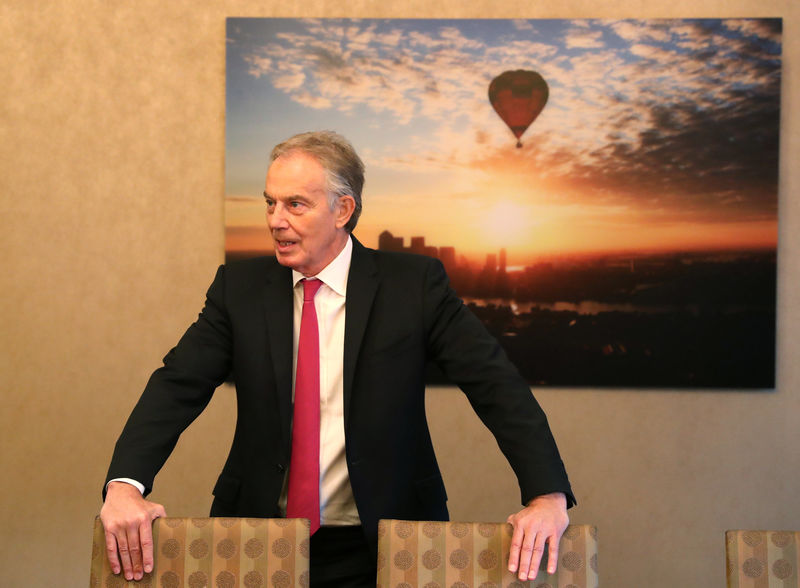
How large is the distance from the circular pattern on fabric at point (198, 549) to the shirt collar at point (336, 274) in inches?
26.0

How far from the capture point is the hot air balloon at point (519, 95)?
3.22 meters

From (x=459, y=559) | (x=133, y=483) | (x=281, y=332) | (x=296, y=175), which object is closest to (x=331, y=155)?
(x=296, y=175)

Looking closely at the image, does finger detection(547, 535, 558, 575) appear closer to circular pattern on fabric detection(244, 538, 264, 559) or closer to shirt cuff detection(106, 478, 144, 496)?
circular pattern on fabric detection(244, 538, 264, 559)

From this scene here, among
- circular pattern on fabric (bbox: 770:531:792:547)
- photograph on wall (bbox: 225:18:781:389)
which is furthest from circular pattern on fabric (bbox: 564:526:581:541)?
photograph on wall (bbox: 225:18:781:389)

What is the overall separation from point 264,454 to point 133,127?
6.40ft

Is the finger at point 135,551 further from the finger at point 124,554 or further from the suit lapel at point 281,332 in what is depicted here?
the suit lapel at point 281,332

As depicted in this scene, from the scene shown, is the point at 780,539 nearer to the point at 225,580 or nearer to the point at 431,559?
the point at 431,559

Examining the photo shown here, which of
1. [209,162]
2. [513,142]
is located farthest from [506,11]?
[209,162]

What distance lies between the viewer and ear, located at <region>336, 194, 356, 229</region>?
76.2 inches

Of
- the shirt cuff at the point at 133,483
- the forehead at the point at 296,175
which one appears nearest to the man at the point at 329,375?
the forehead at the point at 296,175

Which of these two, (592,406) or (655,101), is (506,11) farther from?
(592,406)

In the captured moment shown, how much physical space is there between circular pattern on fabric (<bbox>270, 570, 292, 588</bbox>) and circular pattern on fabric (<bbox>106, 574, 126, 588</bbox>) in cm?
29

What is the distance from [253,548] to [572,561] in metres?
0.62

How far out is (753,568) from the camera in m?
1.57
